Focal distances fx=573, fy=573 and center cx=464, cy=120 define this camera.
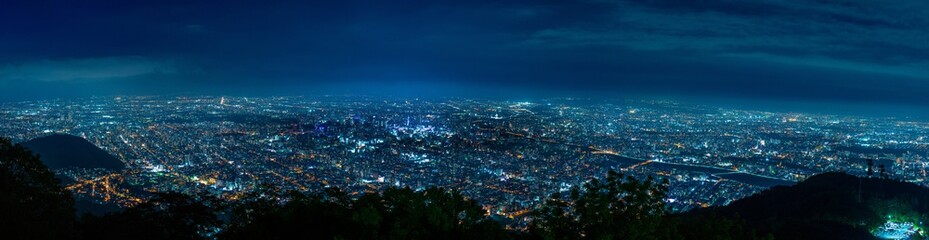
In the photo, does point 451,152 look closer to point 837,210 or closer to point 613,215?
point 837,210

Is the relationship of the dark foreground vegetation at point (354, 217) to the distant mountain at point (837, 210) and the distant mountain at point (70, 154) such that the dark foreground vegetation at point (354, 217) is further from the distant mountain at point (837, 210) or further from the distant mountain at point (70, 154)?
the distant mountain at point (70, 154)

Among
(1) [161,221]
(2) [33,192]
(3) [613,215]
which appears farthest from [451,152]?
(3) [613,215]

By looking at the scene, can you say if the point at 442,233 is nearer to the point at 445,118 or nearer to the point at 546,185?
Answer: the point at 546,185

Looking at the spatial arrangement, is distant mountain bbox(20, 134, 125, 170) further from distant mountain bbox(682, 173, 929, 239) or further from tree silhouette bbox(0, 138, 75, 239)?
distant mountain bbox(682, 173, 929, 239)

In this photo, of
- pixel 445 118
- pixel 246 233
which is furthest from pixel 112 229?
pixel 445 118

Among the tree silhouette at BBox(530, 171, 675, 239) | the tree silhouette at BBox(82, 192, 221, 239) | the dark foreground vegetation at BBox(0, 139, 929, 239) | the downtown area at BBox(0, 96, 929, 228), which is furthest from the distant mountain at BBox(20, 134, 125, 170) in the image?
the tree silhouette at BBox(530, 171, 675, 239)
